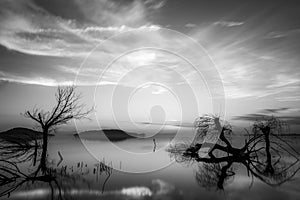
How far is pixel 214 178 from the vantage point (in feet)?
54.7

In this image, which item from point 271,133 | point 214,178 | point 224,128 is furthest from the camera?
point 224,128

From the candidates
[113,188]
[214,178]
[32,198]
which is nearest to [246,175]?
[214,178]

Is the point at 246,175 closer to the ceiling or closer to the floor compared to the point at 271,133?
closer to the floor

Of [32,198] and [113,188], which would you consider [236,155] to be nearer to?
[113,188]

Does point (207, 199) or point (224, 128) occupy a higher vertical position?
point (224, 128)

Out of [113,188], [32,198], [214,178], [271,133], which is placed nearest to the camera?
[32,198]

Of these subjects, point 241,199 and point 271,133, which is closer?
point 241,199

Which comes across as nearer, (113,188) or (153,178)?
(113,188)

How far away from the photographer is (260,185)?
572 inches

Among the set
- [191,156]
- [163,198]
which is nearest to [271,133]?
[191,156]

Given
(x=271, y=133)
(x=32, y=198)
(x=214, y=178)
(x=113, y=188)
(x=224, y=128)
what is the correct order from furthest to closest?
(x=224, y=128) < (x=271, y=133) < (x=214, y=178) < (x=113, y=188) < (x=32, y=198)

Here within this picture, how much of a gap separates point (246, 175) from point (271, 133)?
8.68 m

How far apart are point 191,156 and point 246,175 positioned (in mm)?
12356

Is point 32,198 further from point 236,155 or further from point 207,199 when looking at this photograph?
point 236,155
